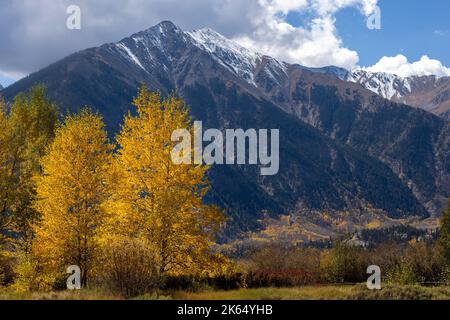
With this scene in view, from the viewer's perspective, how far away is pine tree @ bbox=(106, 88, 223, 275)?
88.5 ft

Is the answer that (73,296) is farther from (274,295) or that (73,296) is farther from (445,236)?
(445,236)

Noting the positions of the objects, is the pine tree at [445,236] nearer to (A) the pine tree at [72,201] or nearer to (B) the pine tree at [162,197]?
(B) the pine tree at [162,197]

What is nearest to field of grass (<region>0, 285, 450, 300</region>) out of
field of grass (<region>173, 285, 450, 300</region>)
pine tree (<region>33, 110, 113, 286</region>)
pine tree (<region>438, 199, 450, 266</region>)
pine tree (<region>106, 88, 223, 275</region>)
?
field of grass (<region>173, 285, 450, 300</region>)

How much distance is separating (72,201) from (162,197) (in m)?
6.06

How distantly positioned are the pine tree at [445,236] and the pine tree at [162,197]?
250ft

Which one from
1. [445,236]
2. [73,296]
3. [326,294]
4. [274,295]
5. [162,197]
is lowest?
[326,294]

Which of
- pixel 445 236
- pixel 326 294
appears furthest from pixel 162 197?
pixel 445 236

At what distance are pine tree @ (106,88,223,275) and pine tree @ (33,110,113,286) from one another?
1504mm

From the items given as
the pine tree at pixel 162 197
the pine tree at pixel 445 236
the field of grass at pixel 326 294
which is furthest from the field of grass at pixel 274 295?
the pine tree at pixel 445 236

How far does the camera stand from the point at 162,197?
87.2 feet

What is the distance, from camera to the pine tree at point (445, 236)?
90.7 meters
